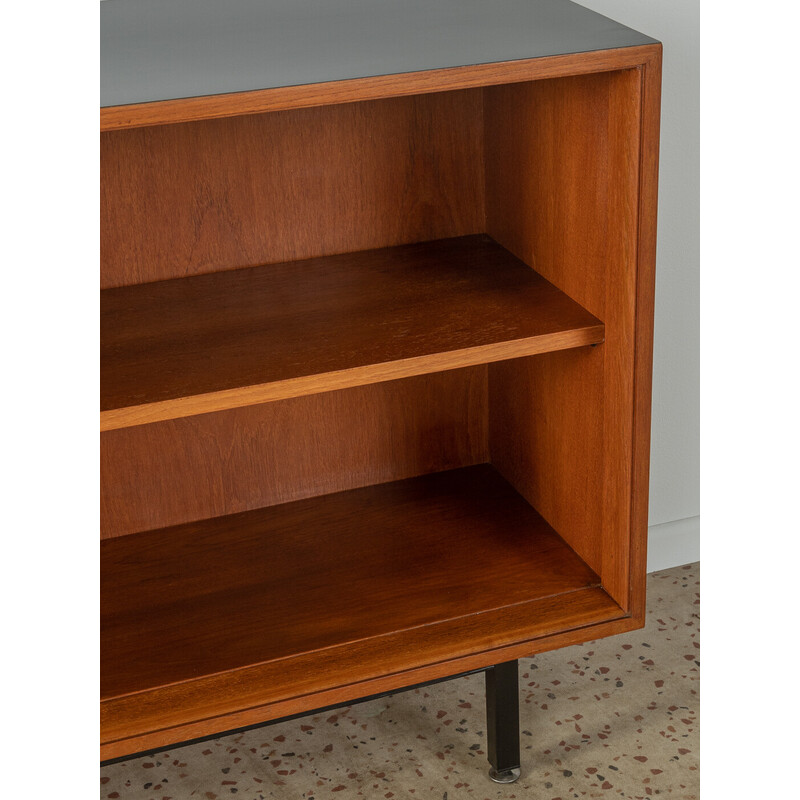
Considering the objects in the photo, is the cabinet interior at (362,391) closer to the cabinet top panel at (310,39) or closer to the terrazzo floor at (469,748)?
the cabinet top panel at (310,39)

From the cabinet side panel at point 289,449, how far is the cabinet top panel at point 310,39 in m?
0.62

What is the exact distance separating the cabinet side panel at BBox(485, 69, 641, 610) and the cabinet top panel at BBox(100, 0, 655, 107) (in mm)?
107

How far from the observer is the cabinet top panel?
1085 mm

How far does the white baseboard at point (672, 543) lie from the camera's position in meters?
2.33

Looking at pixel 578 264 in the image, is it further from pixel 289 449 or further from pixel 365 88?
pixel 289 449

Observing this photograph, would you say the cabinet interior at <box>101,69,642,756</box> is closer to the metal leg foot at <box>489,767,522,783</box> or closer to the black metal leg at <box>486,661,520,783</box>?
the black metal leg at <box>486,661,520,783</box>

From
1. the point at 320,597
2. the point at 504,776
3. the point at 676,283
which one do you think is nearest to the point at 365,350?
the point at 320,597

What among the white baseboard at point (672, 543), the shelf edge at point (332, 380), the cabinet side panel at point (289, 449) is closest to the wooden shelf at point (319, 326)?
the shelf edge at point (332, 380)

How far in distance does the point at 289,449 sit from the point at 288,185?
0.44 metres

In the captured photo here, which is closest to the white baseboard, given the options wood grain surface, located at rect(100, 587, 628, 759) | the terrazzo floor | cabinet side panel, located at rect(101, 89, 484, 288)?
the terrazzo floor
